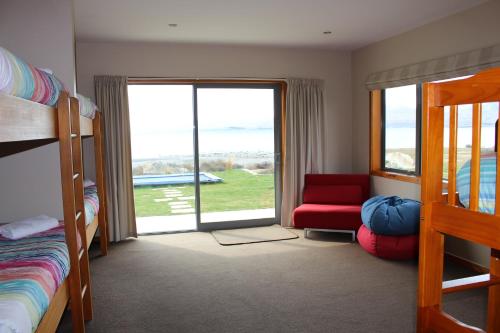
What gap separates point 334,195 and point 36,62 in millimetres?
3625

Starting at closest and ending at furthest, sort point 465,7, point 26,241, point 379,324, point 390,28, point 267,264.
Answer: point 26,241 → point 379,324 → point 465,7 → point 267,264 → point 390,28

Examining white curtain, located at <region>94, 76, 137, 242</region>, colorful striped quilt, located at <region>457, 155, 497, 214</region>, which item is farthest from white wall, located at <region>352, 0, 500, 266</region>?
white curtain, located at <region>94, 76, 137, 242</region>

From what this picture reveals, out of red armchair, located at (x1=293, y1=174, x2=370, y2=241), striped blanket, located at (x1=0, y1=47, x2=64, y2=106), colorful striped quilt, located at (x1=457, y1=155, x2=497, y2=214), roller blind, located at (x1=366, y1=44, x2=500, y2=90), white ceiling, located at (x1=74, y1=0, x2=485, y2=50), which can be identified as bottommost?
red armchair, located at (x1=293, y1=174, x2=370, y2=241)

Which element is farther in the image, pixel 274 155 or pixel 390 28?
pixel 274 155

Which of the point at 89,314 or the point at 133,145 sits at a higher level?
the point at 133,145

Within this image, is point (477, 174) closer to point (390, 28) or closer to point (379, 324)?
point (379, 324)

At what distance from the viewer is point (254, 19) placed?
Answer: 4.11 metres

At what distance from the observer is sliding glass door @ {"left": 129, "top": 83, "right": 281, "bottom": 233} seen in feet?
18.1

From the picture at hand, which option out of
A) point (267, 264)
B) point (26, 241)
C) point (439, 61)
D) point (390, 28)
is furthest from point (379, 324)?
point (390, 28)

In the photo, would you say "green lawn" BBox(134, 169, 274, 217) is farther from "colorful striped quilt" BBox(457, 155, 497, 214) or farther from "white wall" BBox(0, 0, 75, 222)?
"colorful striped quilt" BBox(457, 155, 497, 214)

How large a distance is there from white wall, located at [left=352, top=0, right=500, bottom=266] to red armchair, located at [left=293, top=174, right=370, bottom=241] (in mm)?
324

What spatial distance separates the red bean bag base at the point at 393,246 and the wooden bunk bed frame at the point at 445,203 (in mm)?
2384

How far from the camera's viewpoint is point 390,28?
15.0ft

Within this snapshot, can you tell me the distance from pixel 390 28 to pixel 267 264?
9.18 ft
